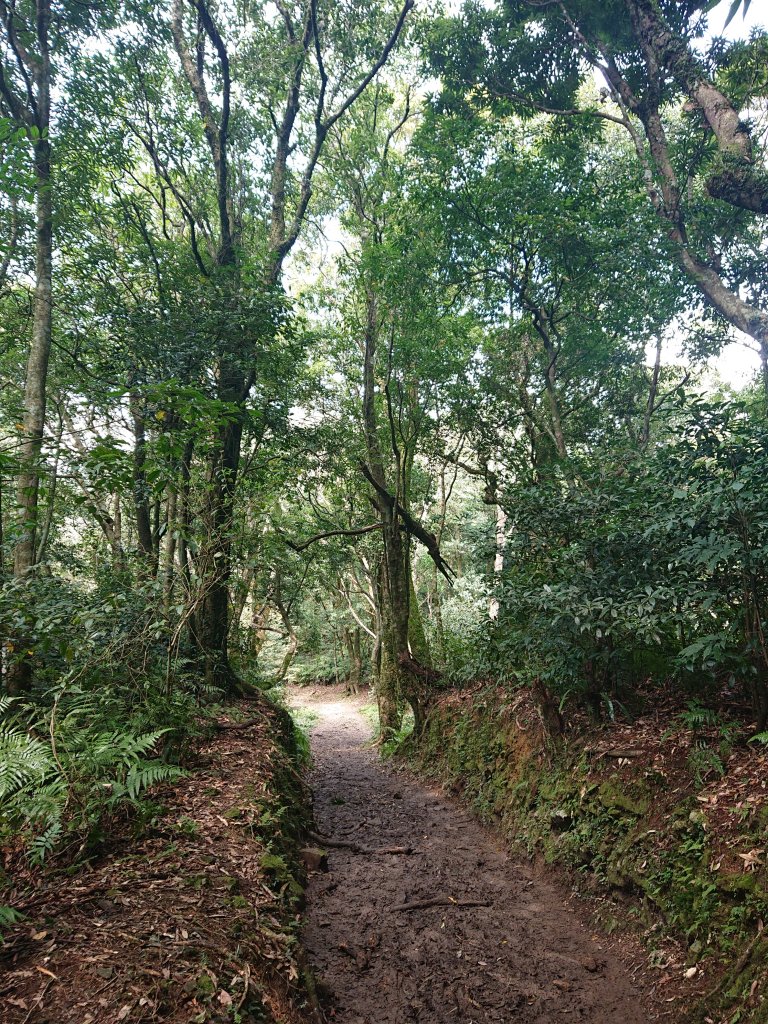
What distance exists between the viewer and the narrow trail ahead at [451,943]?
12.6 ft

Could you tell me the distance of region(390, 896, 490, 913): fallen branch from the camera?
5176mm

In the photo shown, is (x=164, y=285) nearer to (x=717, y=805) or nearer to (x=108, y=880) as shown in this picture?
(x=108, y=880)

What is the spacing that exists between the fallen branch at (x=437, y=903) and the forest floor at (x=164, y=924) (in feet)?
3.90

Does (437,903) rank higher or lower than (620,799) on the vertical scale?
lower

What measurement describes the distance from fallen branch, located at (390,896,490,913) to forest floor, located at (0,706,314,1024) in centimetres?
119

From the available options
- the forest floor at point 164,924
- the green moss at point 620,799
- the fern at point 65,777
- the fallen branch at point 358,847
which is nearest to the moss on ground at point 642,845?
the green moss at point 620,799

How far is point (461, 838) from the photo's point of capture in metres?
7.14

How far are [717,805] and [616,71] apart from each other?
12.8 meters

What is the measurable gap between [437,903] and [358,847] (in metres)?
1.74

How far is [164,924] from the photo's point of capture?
10.3 feet

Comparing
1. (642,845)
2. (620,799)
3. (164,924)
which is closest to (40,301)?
(164,924)

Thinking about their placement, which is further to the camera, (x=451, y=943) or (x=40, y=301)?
(x=40, y=301)

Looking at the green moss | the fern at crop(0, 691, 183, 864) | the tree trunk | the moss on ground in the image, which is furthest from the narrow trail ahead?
the tree trunk

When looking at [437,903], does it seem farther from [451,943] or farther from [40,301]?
[40,301]
